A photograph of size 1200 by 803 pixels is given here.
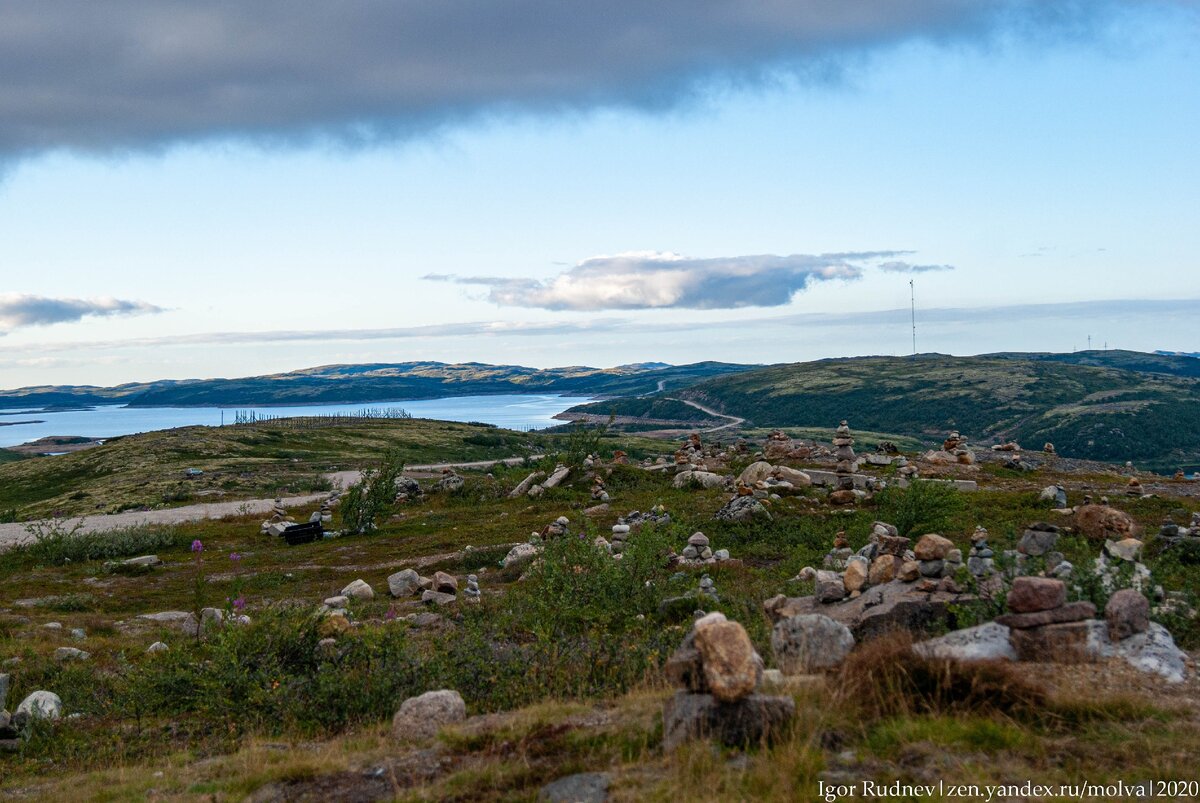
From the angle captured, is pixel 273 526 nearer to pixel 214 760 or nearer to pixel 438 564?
pixel 438 564

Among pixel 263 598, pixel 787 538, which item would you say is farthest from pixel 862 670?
pixel 263 598

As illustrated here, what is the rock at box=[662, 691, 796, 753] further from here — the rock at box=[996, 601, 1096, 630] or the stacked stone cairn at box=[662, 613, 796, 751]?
the rock at box=[996, 601, 1096, 630]

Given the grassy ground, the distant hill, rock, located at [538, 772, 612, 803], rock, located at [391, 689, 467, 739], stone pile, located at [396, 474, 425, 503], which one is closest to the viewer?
rock, located at [538, 772, 612, 803]

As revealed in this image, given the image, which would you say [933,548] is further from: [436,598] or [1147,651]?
[436,598]

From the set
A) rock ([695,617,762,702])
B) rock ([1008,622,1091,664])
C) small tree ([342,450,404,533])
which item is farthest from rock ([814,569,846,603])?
small tree ([342,450,404,533])

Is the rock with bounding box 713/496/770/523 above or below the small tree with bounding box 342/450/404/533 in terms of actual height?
above

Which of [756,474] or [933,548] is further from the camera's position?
[756,474]

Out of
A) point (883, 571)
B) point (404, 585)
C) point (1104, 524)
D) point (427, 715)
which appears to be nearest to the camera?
point (427, 715)

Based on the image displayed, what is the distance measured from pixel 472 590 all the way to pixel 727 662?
12.3 m

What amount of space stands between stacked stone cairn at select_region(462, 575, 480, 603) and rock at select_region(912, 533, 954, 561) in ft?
29.6

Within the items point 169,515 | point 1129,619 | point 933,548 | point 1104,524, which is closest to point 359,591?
point 933,548

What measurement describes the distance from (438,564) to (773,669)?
51.6 ft

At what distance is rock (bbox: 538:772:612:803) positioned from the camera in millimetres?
5961

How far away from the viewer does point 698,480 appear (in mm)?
31000
